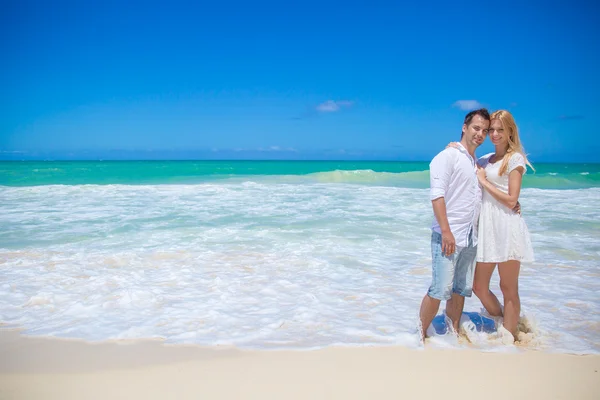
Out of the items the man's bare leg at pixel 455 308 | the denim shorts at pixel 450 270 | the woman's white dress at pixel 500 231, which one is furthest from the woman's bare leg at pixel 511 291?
the man's bare leg at pixel 455 308

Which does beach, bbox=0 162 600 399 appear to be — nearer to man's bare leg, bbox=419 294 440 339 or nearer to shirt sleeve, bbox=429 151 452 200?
man's bare leg, bbox=419 294 440 339

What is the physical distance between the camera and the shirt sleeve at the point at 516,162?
3502 millimetres

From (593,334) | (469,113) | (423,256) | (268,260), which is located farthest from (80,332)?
(423,256)

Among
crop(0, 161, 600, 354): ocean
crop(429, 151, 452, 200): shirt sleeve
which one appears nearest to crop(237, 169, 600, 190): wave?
crop(0, 161, 600, 354): ocean

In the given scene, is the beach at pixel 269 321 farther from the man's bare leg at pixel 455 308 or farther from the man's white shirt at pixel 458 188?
the man's white shirt at pixel 458 188

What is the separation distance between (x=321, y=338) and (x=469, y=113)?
2.39m

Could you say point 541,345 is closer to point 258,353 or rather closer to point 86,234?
point 258,353

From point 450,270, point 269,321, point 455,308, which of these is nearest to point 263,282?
point 269,321

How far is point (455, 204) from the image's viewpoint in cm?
354

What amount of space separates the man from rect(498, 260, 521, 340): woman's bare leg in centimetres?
30

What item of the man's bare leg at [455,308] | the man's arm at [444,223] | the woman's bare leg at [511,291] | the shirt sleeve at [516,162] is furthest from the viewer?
the man's bare leg at [455,308]

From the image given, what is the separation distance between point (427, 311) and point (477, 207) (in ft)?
3.30

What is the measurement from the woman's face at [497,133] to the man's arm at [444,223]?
729mm

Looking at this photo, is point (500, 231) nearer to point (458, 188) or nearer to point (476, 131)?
point (458, 188)
